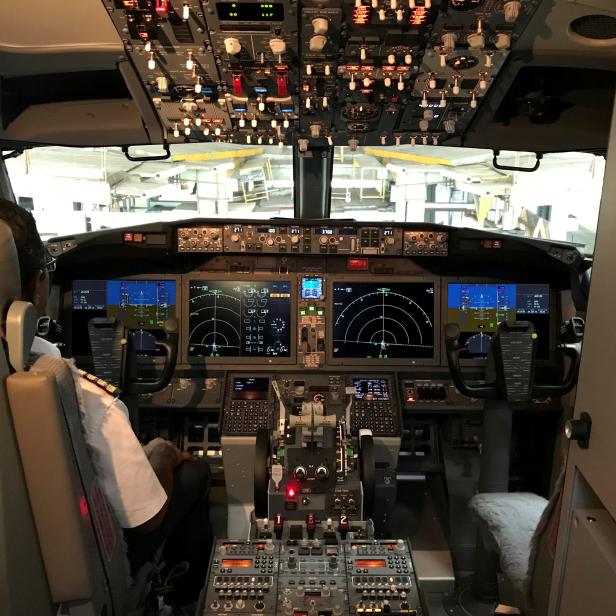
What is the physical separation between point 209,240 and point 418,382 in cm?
129

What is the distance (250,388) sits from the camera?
2.99 meters

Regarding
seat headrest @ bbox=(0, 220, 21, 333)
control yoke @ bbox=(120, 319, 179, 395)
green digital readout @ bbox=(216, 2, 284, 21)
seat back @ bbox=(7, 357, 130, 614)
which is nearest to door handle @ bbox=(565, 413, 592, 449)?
seat back @ bbox=(7, 357, 130, 614)

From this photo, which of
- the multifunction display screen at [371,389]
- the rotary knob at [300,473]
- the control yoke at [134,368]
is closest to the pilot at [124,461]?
the rotary knob at [300,473]

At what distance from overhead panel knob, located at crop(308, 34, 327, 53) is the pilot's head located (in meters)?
0.88

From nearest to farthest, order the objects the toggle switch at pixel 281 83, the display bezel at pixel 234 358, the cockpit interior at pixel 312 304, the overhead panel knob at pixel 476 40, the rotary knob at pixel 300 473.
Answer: the cockpit interior at pixel 312 304, the overhead panel knob at pixel 476 40, the toggle switch at pixel 281 83, the rotary knob at pixel 300 473, the display bezel at pixel 234 358

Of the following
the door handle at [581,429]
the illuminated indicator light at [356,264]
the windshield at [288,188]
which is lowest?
the door handle at [581,429]

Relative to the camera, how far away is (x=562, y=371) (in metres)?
3.08

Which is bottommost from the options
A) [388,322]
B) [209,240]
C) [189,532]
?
[189,532]

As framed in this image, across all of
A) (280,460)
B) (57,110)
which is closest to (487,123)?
(280,460)

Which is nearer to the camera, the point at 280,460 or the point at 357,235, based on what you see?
the point at 280,460

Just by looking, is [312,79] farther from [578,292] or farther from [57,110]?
[578,292]

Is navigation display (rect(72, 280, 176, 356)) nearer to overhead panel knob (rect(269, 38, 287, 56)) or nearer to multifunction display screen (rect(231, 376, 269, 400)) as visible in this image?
multifunction display screen (rect(231, 376, 269, 400))

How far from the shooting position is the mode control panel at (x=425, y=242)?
295 cm

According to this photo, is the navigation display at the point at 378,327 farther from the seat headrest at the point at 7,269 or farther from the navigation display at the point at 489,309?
the seat headrest at the point at 7,269
